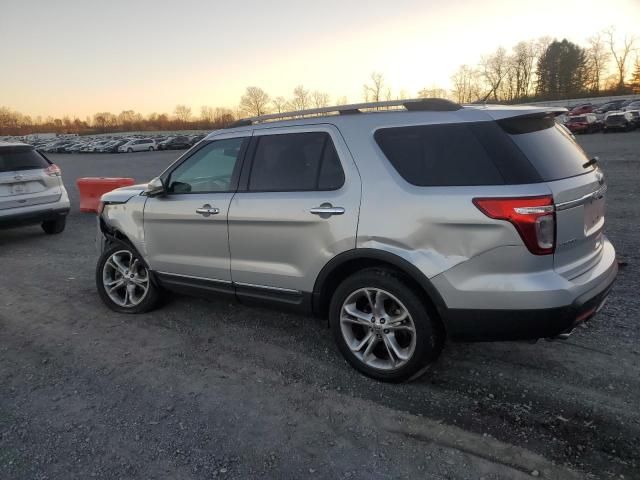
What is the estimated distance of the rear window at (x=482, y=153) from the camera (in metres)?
2.89

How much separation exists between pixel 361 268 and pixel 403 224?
0.52 m

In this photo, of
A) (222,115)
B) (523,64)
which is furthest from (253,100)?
(523,64)

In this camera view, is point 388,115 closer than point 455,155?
No

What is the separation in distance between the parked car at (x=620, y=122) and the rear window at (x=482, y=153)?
35.6 meters

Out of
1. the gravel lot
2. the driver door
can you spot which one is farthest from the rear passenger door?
the gravel lot

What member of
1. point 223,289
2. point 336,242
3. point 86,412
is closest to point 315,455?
point 336,242

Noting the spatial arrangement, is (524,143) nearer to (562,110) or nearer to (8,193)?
(562,110)

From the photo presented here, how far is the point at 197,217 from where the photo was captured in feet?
13.8

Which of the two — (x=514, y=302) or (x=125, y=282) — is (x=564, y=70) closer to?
(x=125, y=282)

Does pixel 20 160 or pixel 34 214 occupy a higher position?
pixel 20 160

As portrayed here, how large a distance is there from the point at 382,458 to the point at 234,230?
2.08 meters

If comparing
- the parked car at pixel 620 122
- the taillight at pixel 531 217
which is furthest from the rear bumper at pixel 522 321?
the parked car at pixel 620 122

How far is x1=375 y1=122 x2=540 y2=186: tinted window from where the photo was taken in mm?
2877

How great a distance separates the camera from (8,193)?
8.05 m
